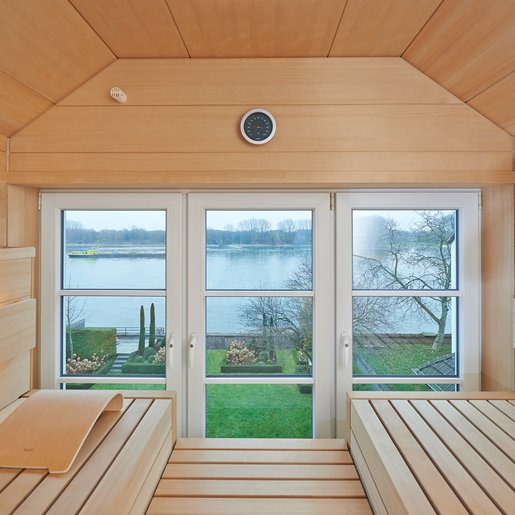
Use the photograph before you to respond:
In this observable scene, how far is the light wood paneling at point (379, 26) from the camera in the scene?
1.29 meters

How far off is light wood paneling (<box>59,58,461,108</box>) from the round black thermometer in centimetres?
6

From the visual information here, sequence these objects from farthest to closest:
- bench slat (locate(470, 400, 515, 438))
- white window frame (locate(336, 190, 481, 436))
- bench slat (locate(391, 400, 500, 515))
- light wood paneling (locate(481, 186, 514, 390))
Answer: white window frame (locate(336, 190, 481, 436))
light wood paneling (locate(481, 186, 514, 390))
bench slat (locate(470, 400, 515, 438))
bench slat (locate(391, 400, 500, 515))

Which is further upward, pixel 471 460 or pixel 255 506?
pixel 471 460

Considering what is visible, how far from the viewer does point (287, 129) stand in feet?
5.47

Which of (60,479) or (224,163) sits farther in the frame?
(224,163)

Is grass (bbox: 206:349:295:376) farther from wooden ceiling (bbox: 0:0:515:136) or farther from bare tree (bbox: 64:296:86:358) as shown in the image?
wooden ceiling (bbox: 0:0:515:136)

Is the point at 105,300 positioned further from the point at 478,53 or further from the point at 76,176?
the point at 478,53

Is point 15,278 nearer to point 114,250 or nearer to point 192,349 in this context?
point 114,250

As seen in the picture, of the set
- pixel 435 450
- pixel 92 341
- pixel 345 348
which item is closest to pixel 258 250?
pixel 345 348

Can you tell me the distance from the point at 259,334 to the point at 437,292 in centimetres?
94

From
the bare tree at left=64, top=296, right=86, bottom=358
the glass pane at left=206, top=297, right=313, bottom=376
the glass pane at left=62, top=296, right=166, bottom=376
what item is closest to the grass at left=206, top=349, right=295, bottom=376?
the glass pane at left=206, top=297, right=313, bottom=376

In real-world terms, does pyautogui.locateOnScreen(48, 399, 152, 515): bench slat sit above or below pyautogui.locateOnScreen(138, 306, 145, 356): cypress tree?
below

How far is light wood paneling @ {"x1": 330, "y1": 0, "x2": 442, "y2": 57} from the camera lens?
1295 millimetres

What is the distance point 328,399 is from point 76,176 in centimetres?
162
